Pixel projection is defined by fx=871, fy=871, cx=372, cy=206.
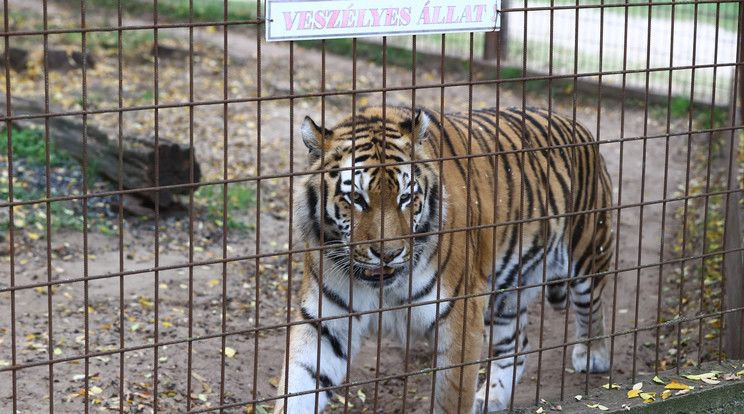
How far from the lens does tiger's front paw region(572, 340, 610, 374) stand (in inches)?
195

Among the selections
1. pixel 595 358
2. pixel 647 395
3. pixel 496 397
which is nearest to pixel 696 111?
pixel 595 358

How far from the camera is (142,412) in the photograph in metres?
3.89

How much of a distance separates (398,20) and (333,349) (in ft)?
4.56

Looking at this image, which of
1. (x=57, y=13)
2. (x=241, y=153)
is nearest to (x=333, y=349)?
(x=241, y=153)

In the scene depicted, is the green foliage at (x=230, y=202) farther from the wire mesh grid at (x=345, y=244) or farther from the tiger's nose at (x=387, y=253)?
the tiger's nose at (x=387, y=253)

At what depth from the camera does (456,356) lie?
138 inches

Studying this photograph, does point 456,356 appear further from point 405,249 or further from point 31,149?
point 31,149

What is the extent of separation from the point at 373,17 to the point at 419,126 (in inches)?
26.7

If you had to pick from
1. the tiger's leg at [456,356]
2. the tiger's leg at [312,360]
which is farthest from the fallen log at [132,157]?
the tiger's leg at [456,356]

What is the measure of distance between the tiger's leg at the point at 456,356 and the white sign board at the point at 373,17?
1.19 meters

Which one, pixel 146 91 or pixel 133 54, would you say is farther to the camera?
pixel 133 54

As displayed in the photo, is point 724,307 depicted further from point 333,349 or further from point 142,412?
point 142,412

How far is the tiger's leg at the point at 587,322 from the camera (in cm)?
483

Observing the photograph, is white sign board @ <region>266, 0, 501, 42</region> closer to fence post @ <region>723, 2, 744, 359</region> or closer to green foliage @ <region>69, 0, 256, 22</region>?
fence post @ <region>723, 2, 744, 359</region>
